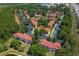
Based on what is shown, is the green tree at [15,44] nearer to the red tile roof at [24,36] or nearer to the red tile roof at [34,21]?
the red tile roof at [24,36]

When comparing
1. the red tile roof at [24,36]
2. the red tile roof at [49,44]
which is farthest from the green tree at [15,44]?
the red tile roof at [49,44]

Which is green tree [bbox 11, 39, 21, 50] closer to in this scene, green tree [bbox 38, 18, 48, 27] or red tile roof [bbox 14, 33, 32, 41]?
red tile roof [bbox 14, 33, 32, 41]

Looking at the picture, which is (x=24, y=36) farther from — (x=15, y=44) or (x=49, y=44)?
(x=49, y=44)

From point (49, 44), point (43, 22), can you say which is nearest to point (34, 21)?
point (43, 22)

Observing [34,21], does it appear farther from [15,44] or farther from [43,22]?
[15,44]

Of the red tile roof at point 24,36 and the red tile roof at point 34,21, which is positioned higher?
the red tile roof at point 34,21

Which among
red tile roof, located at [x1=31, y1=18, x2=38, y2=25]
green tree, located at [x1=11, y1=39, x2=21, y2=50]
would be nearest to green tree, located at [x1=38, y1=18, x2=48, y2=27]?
red tile roof, located at [x1=31, y1=18, x2=38, y2=25]

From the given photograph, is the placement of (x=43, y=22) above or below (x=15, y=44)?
above

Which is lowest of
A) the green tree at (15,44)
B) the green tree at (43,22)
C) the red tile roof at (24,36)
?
the green tree at (15,44)

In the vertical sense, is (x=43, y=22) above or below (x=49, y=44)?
above

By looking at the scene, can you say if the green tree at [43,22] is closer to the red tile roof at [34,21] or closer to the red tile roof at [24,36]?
the red tile roof at [34,21]

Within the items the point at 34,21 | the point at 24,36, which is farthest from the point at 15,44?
the point at 34,21

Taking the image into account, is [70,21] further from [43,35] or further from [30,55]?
[30,55]
